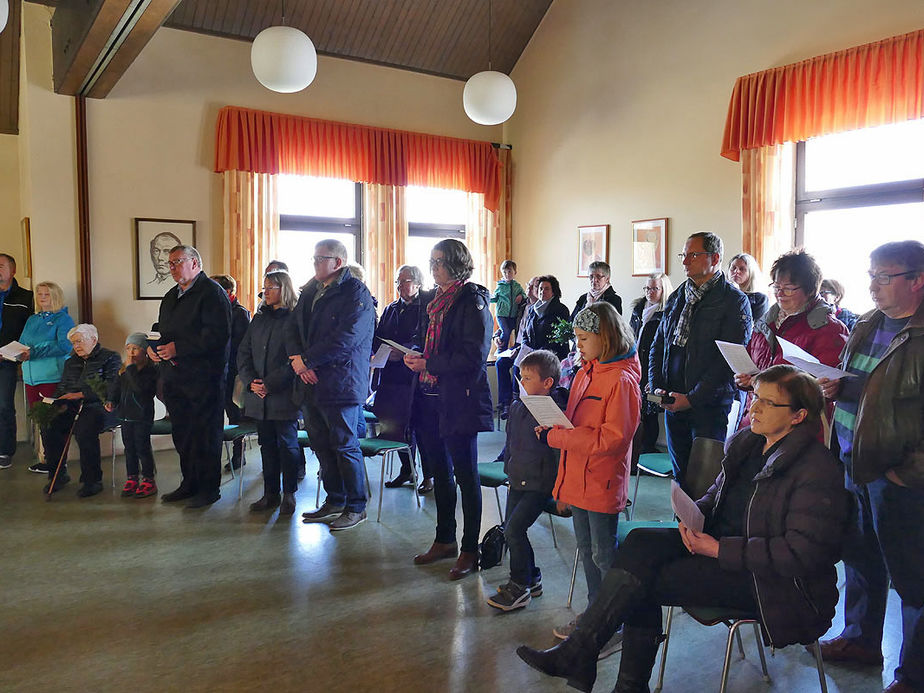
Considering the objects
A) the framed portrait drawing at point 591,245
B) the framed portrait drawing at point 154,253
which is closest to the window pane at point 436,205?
the framed portrait drawing at point 591,245

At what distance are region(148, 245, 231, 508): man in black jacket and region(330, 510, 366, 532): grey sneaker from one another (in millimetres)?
949

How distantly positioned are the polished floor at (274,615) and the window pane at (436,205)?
4038mm

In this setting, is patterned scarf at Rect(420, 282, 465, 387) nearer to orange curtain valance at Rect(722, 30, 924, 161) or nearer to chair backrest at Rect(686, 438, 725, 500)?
chair backrest at Rect(686, 438, 725, 500)

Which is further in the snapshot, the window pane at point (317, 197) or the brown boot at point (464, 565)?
the window pane at point (317, 197)

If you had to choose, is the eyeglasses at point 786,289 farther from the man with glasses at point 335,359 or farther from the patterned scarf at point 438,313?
the man with glasses at point 335,359

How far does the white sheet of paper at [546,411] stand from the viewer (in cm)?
250

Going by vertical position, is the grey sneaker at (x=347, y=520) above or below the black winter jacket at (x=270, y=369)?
below

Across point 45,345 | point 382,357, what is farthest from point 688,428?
point 45,345

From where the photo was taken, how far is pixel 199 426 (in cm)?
438

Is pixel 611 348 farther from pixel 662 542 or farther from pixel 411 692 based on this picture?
pixel 411 692

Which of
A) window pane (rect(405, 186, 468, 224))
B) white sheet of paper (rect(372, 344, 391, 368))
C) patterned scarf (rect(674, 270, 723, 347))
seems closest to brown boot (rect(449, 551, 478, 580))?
white sheet of paper (rect(372, 344, 391, 368))

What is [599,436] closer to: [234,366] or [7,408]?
[234,366]

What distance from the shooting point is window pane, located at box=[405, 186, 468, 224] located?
7.51 meters

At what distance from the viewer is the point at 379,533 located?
153 inches
